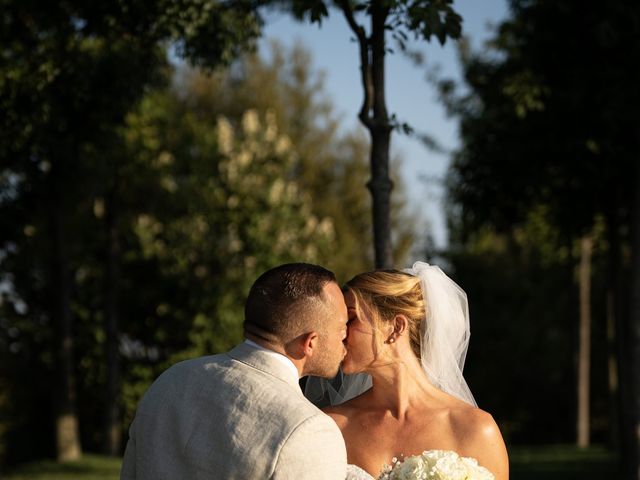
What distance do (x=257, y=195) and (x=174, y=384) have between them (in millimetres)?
20624

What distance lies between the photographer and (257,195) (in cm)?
2377

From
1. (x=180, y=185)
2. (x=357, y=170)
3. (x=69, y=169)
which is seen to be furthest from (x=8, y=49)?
(x=357, y=170)

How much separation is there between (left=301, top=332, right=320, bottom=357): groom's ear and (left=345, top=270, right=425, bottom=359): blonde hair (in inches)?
57.9

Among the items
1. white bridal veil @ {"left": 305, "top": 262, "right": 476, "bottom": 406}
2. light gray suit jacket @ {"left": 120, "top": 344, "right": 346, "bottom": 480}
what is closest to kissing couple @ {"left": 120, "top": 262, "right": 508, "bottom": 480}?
light gray suit jacket @ {"left": 120, "top": 344, "right": 346, "bottom": 480}

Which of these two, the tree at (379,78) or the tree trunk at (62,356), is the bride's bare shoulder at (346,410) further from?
the tree trunk at (62,356)

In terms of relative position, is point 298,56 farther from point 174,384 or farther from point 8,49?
point 174,384

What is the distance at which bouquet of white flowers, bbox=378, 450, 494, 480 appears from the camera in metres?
3.99

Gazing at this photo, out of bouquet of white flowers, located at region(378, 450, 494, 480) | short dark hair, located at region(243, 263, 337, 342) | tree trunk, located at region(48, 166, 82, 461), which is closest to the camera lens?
short dark hair, located at region(243, 263, 337, 342)

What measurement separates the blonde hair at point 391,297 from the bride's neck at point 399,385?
0.38 feet

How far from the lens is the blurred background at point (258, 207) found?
31.9 feet

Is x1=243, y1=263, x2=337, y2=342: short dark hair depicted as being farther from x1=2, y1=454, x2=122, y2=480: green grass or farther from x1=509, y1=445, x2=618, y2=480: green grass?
x1=509, y1=445, x2=618, y2=480: green grass

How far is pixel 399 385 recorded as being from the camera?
15.8 feet

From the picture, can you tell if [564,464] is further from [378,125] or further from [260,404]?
[260,404]

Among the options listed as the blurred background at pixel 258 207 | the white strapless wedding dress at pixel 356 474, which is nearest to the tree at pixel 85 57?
the blurred background at pixel 258 207
